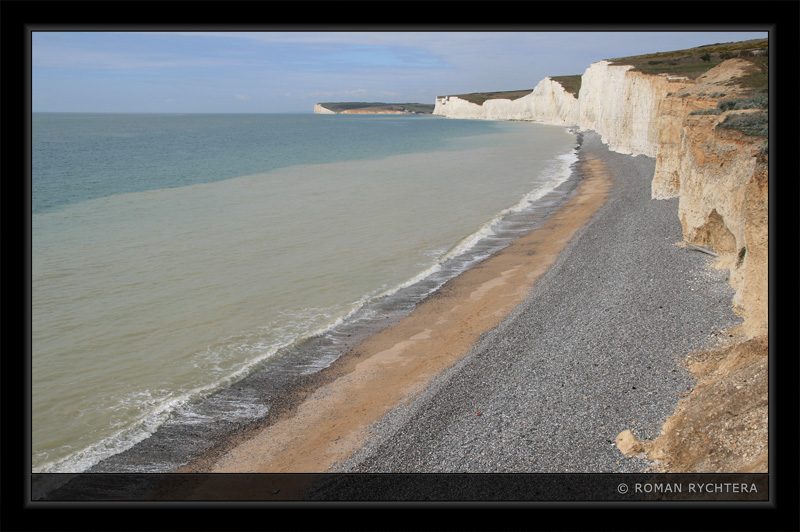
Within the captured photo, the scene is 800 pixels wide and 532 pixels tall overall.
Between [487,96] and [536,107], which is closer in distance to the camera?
[536,107]

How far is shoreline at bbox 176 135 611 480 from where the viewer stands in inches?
286

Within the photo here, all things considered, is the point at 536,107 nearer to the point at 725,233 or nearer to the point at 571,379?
the point at 725,233

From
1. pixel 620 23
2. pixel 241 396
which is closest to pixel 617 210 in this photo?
pixel 241 396

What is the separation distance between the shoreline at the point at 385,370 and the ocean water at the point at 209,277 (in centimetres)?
69

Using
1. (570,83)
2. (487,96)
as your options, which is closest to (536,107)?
(570,83)

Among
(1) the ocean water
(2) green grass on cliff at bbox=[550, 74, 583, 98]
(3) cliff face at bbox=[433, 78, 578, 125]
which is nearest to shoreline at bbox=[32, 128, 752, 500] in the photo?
(1) the ocean water

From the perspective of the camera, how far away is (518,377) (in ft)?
26.2

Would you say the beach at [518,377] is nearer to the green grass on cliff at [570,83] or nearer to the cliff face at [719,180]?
the cliff face at [719,180]

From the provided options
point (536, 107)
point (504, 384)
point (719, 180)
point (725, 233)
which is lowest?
point (504, 384)

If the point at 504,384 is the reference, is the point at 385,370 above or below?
below

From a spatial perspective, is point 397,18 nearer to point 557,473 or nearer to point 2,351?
point 2,351

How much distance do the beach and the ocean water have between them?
1.19 meters

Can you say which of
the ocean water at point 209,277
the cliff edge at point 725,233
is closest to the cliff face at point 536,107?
the ocean water at point 209,277

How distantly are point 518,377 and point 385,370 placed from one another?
2.52 meters
